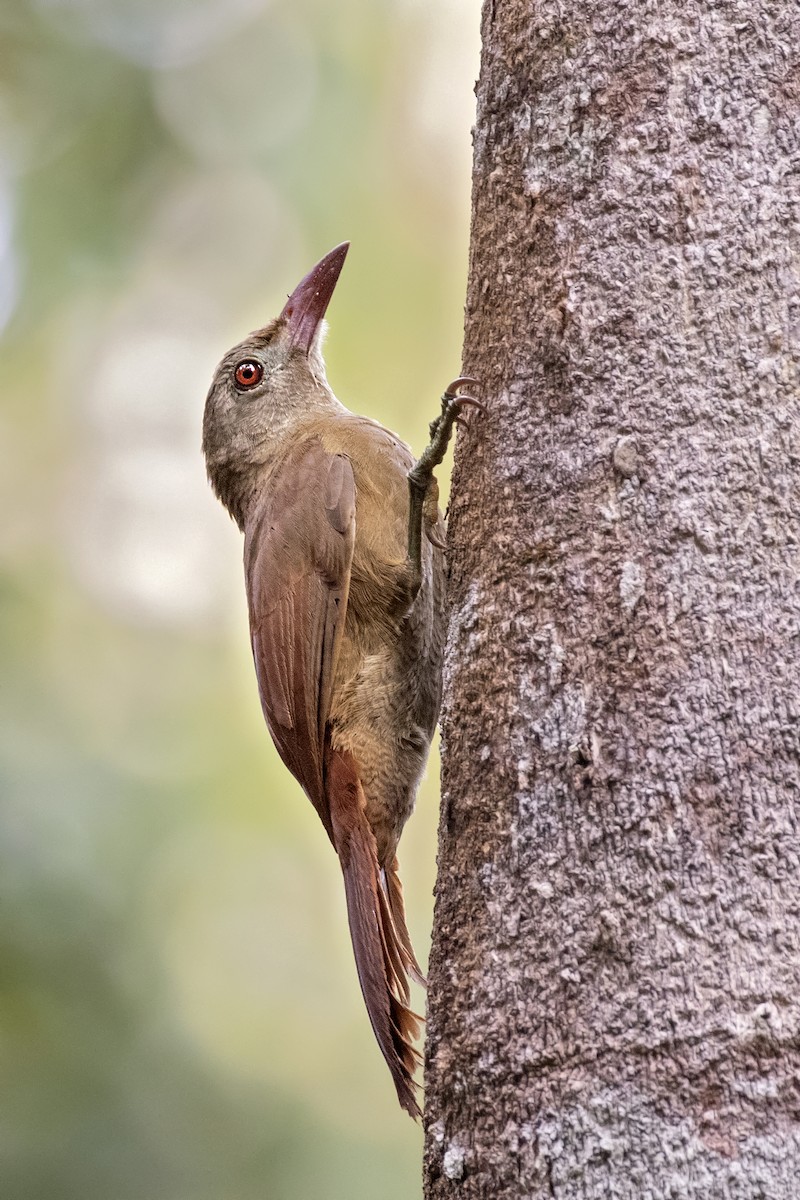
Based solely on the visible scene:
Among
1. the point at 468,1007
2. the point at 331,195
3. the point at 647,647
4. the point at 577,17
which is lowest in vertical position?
the point at 468,1007

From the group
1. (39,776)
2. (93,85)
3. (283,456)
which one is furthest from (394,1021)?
(93,85)

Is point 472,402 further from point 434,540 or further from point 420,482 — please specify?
point 434,540

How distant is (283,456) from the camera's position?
3.61 meters

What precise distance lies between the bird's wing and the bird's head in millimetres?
544

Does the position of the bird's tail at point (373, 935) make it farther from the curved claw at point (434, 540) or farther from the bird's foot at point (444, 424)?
the bird's foot at point (444, 424)

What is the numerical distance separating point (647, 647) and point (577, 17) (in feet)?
3.65

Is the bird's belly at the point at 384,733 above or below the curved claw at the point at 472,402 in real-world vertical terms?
below

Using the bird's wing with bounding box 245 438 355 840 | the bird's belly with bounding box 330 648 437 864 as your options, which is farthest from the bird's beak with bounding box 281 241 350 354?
the bird's belly with bounding box 330 648 437 864

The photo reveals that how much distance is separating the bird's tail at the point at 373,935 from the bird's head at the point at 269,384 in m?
1.23

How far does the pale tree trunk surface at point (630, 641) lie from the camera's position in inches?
60.7

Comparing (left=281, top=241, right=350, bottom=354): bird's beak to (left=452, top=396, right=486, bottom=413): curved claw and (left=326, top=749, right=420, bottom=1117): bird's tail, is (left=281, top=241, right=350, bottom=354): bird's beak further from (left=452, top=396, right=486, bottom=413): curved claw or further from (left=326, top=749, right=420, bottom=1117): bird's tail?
(left=452, top=396, right=486, bottom=413): curved claw

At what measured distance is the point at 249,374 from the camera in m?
3.86

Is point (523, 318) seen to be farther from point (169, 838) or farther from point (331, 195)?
point (331, 195)

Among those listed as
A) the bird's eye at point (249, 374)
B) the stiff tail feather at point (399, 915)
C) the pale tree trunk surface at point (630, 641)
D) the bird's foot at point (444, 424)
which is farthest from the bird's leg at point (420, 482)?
the bird's eye at point (249, 374)
